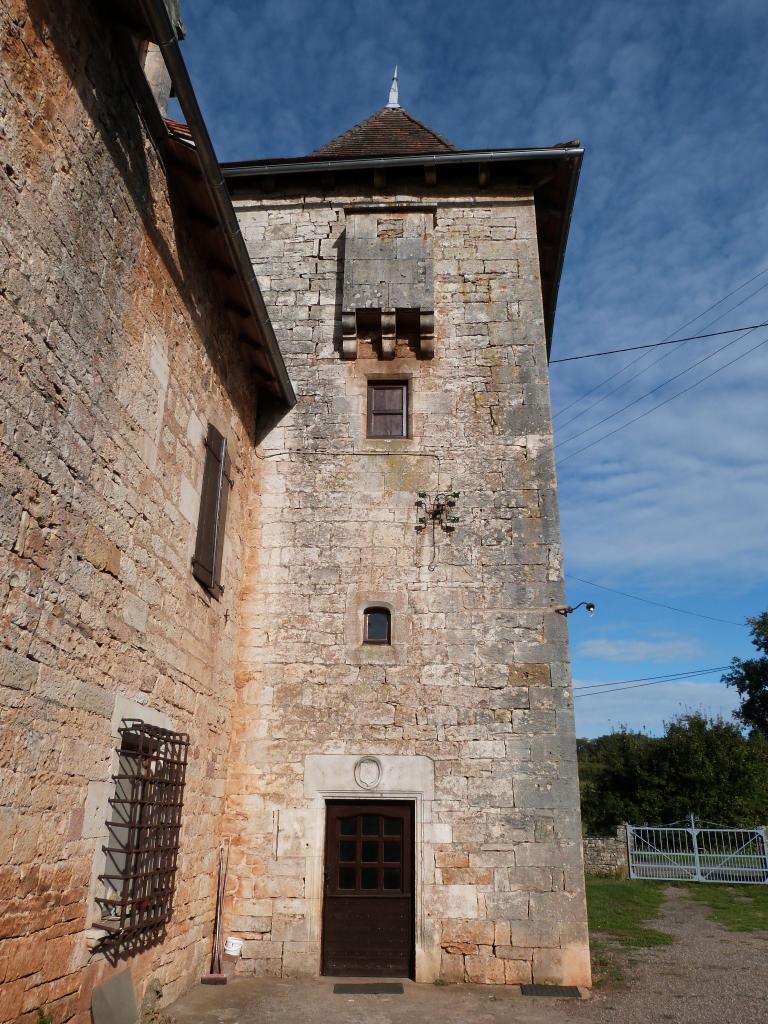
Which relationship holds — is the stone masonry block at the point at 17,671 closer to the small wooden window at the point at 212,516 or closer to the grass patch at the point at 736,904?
the small wooden window at the point at 212,516

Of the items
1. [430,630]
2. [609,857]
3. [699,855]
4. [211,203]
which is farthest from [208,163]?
[699,855]

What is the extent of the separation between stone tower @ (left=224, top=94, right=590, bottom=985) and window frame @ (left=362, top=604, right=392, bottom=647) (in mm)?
37

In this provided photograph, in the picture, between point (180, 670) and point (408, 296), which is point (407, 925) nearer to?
point (180, 670)

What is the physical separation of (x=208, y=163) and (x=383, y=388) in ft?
10.8

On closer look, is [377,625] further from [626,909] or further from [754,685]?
[754,685]

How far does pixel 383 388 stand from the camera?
8.05 m

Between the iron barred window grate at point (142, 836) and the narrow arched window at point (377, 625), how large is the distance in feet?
7.26

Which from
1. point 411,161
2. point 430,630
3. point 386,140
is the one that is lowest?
point 430,630

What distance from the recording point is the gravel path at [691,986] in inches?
209

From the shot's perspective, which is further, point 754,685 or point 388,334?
point 754,685

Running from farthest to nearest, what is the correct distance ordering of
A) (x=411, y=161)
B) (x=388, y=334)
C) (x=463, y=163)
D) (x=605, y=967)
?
(x=463, y=163), (x=411, y=161), (x=388, y=334), (x=605, y=967)

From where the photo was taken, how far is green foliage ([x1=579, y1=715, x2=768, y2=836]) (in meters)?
20.3

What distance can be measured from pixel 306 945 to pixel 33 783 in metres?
3.70

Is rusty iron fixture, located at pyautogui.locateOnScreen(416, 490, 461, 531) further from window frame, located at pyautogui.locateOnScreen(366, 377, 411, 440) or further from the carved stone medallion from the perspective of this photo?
the carved stone medallion
